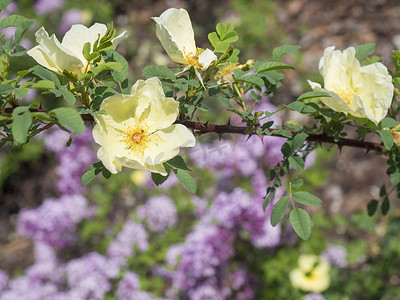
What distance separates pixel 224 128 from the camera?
1.09 m

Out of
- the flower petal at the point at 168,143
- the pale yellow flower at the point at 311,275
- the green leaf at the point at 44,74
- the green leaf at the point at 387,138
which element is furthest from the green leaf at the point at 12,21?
the pale yellow flower at the point at 311,275

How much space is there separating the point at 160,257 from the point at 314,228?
47.5 inches

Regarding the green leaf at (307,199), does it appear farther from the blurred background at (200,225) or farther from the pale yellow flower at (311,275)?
the pale yellow flower at (311,275)

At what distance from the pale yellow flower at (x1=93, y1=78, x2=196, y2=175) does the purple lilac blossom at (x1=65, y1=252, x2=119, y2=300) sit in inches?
67.1

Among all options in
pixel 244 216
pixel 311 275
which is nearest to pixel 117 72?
pixel 244 216

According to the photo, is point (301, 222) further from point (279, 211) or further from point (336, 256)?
point (336, 256)

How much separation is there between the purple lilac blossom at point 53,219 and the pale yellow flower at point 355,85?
6.99 ft

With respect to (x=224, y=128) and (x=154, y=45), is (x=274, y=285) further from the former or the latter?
(x=154, y=45)

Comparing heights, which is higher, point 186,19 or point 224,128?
point 186,19

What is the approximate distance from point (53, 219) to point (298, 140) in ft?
6.95

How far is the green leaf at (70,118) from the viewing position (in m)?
0.79

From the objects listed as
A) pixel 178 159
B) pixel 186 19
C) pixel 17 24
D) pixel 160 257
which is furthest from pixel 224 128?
pixel 160 257

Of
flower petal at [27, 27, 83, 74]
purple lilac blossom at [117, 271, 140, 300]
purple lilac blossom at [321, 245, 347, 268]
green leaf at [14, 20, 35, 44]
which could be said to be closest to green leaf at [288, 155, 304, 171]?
flower petal at [27, 27, 83, 74]

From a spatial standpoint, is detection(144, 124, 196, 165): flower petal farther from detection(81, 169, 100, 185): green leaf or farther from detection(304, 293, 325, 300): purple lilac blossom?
detection(304, 293, 325, 300): purple lilac blossom
